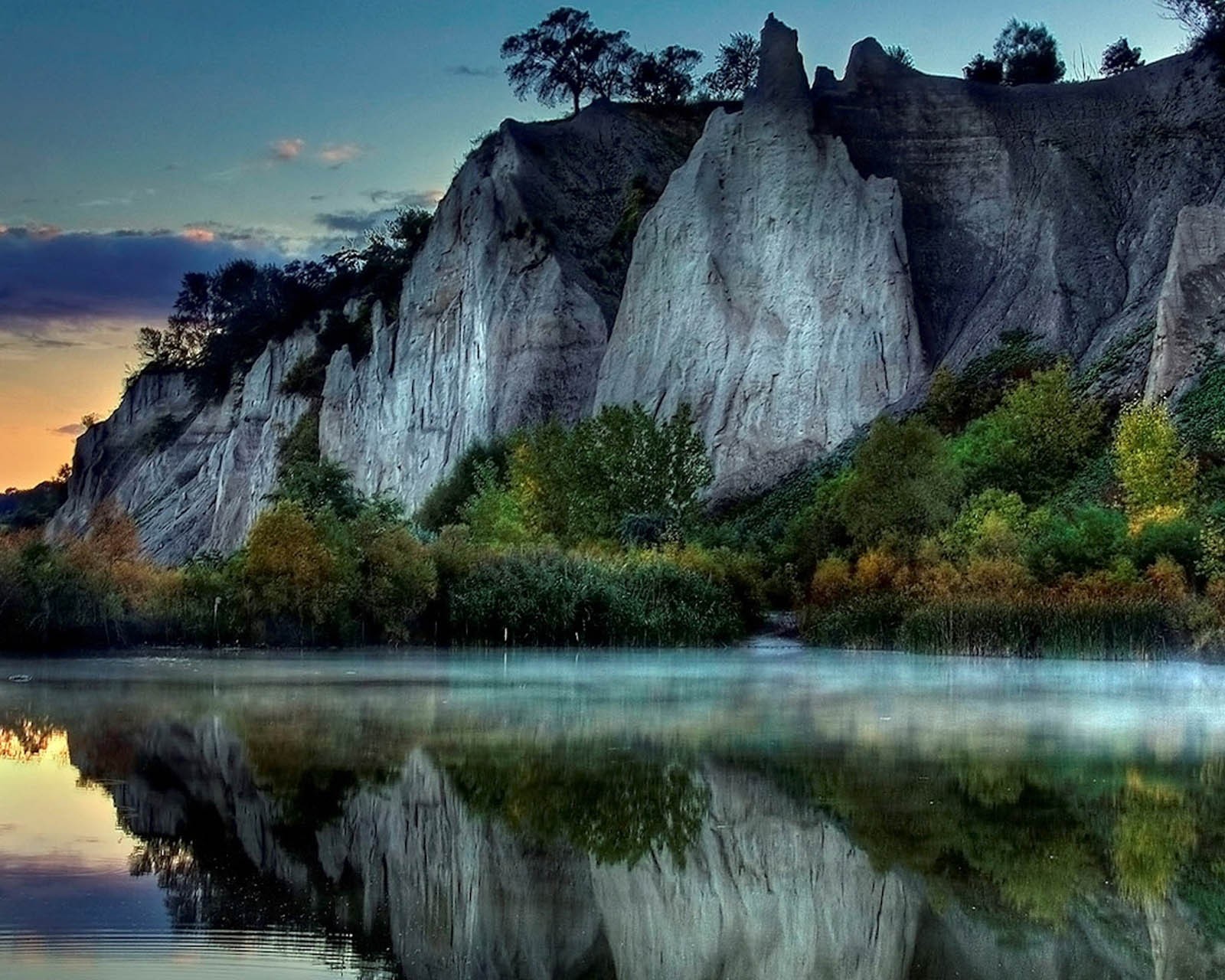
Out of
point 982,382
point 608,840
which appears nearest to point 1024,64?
point 982,382

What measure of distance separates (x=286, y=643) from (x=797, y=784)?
81.6 feet

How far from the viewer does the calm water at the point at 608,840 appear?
8188 mm

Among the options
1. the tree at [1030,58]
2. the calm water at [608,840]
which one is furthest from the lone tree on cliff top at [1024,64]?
the calm water at [608,840]

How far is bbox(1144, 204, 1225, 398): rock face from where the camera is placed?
4456 cm

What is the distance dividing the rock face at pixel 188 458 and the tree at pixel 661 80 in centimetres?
1947

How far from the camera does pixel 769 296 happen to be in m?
58.7

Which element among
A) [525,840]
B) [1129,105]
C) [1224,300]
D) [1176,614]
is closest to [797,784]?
[525,840]

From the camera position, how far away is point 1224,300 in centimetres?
4559

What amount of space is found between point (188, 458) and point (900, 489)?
4688 cm

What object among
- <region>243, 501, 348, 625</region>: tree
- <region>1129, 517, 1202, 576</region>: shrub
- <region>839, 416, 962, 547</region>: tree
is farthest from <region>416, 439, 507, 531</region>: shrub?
<region>1129, 517, 1202, 576</region>: shrub

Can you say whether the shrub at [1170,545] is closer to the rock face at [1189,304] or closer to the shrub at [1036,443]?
the shrub at [1036,443]

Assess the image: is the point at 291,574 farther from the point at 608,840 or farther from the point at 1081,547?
the point at 608,840

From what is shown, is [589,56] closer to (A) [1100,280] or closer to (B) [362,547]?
(A) [1100,280]

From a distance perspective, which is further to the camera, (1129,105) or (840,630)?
(1129,105)
